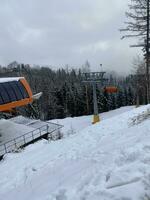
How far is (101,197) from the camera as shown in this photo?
6.50 m

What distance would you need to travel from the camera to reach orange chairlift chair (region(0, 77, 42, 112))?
26.6 metres

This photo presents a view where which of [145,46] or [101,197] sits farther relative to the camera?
[145,46]

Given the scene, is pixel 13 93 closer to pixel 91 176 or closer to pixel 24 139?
pixel 24 139

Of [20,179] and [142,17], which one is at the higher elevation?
[142,17]

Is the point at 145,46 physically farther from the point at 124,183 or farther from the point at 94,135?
the point at 124,183

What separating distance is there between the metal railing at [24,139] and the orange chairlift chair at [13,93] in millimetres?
2557

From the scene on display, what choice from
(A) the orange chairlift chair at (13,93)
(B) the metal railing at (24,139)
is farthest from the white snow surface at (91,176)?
(A) the orange chairlift chair at (13,93)

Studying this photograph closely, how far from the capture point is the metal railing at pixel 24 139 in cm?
2630

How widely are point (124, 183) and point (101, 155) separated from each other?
271 cm

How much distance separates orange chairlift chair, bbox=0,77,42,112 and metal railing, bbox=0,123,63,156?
2.56 m

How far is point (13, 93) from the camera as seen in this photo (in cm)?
2772

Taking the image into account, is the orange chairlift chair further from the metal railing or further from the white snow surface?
the white snow surface

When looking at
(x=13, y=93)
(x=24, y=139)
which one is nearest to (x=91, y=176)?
(x=13, y=93)

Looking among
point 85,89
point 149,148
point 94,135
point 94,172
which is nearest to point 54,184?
point 94,172
